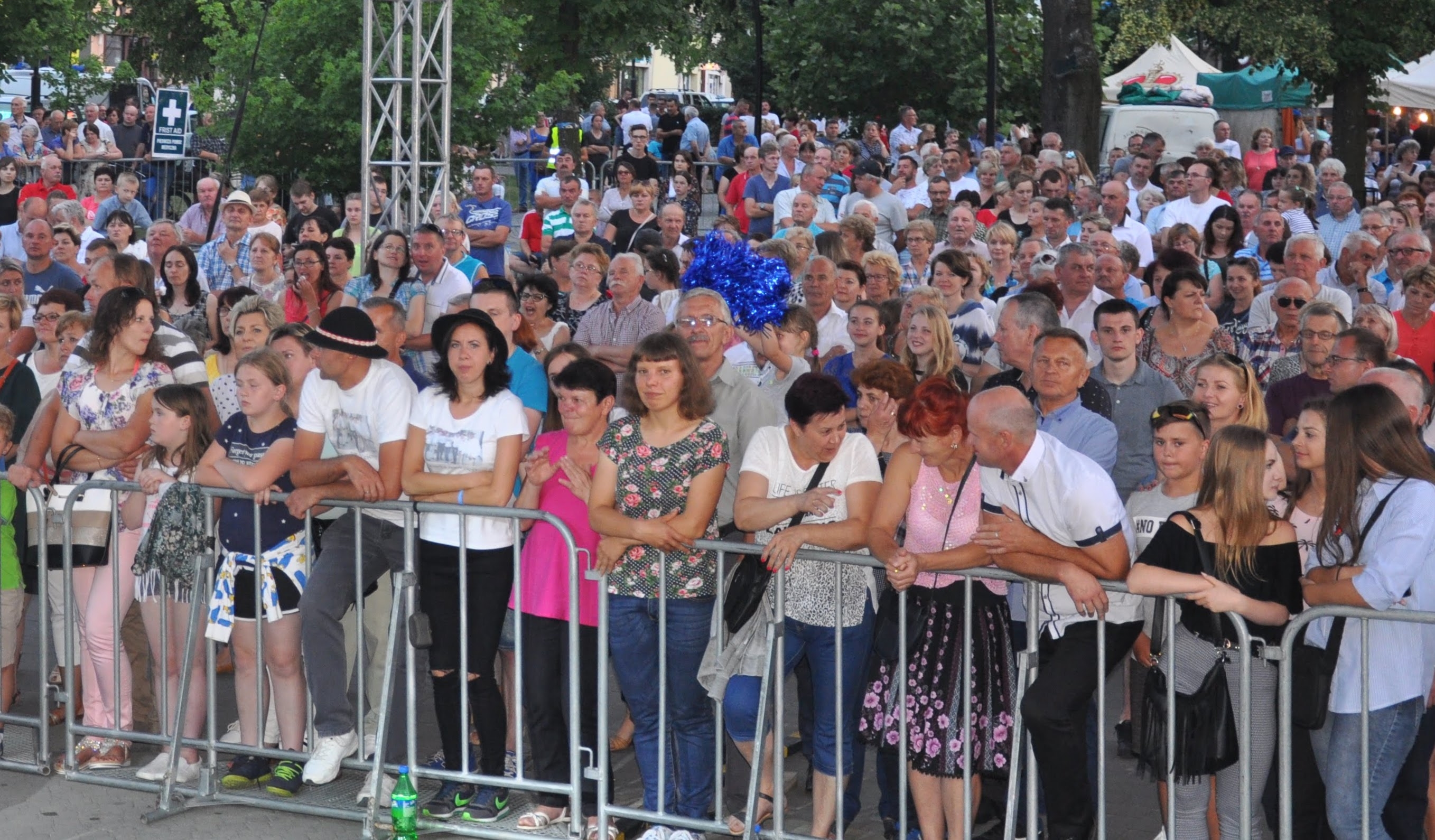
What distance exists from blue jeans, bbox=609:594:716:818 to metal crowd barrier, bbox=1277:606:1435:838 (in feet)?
6.33

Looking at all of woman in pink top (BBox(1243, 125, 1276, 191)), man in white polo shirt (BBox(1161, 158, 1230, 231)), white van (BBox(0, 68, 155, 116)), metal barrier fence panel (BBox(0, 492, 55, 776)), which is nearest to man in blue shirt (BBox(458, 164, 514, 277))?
man in white polo shirt (BBox(1161, 158, 1230, 231))

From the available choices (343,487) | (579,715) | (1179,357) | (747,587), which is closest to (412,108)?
(1179,357)

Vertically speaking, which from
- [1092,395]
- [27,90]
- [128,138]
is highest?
[27,90]

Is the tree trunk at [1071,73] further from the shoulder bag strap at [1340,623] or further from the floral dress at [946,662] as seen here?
the shoulder bag strap at [1340,623]

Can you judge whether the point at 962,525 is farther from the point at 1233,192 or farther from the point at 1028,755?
the point at 1233,192

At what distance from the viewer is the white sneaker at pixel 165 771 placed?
6766mm

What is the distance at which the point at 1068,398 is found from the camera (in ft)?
21.1

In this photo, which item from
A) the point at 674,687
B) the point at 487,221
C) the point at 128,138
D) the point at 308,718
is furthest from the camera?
the point at 128,138

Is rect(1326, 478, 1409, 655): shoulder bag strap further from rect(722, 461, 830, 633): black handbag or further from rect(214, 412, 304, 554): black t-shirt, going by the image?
rect(214, 412, 304, 554): black t-shirt

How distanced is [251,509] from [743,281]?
7.86 feet

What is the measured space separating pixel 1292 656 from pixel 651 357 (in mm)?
2310

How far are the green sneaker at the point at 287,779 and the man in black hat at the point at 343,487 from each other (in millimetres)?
86

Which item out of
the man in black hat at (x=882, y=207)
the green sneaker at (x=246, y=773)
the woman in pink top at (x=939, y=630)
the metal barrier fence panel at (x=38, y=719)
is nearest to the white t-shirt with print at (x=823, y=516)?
the woman in pink top at (x=939, y=630)

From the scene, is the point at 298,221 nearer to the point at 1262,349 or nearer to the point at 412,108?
the point at 412,108
